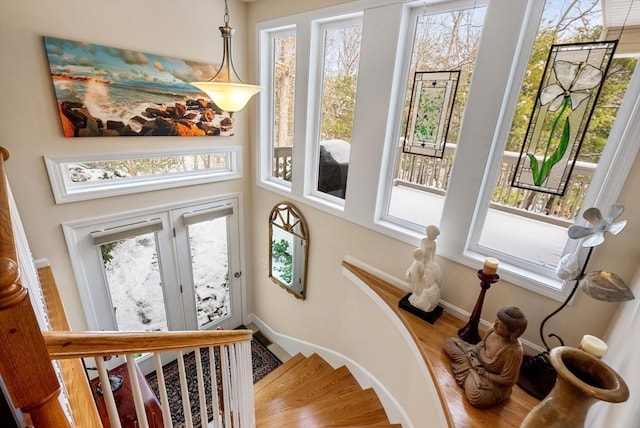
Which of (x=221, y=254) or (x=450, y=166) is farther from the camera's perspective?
(x=221, y=254)

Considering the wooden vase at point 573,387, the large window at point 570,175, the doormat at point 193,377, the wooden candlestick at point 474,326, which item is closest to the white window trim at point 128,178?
the doormat at point 193,377

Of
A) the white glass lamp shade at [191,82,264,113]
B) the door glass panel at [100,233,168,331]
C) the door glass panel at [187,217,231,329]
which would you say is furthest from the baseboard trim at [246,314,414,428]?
the white glass lamp shade at [191,82,264,113]

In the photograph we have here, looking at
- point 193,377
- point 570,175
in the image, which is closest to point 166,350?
point 570,175

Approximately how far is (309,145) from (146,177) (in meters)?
1.67

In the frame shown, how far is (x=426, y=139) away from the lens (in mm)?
2096

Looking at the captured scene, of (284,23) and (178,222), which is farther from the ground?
(284,23)

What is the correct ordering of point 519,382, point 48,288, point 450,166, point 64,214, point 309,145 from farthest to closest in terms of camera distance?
point 309,145 → point 64,214 → point 48,288 → point 450,166 → point 519,382

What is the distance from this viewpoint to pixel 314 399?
8.97ft

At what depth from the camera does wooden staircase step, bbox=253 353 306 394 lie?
9.95ft

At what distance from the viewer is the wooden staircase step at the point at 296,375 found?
9.52ft

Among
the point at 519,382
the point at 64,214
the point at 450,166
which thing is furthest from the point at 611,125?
the point at 64,214

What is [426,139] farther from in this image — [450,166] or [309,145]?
[309,145]

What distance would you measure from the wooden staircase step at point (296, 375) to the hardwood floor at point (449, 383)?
1.42 meters

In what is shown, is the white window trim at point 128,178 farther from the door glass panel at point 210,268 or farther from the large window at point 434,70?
the large window at point 434,70
